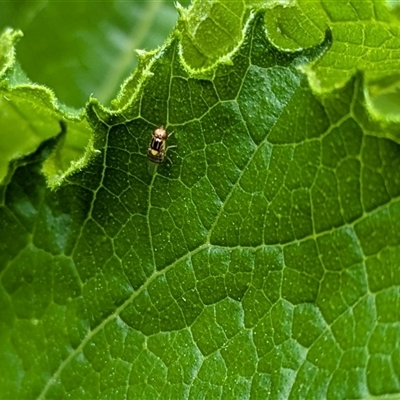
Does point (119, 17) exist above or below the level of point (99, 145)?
above

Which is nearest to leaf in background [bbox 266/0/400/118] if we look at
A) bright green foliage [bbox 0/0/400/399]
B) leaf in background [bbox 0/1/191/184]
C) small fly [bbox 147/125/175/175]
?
bright green foliage [bbox 0/0/400/399]

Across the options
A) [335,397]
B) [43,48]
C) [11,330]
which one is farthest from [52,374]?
[43,48]

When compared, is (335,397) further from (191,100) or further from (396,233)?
(191,100)

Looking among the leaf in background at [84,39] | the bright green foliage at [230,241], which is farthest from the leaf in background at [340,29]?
the leaf in background at [84,39]

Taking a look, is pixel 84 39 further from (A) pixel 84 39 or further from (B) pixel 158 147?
(B) pixel 158 147

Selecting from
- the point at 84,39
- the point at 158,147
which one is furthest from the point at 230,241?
the point at 84,39

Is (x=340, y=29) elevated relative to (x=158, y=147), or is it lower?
elevated

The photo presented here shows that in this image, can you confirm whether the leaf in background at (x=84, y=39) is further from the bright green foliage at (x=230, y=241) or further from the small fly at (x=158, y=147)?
the small fly at (x=158, y=147)

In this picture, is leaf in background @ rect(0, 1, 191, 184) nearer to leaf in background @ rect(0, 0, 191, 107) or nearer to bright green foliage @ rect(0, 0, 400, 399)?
leaf in background @ rect(0, 0, 191, 107)
